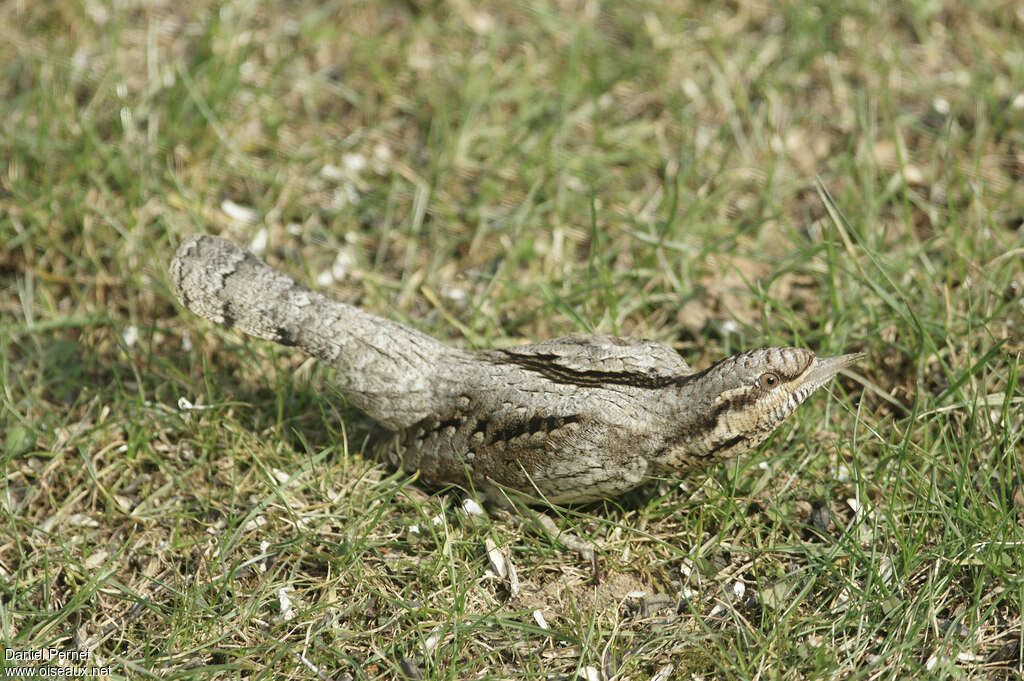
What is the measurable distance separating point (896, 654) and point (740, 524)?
2.70 ft

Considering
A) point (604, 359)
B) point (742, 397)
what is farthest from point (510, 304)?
point (742, 397)

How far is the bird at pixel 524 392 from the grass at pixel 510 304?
33 cm

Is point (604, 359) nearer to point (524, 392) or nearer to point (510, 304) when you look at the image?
point (524, 392)

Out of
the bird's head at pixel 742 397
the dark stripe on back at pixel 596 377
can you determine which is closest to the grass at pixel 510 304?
the bird's head at pixel 742 397

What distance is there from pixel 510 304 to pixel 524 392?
4.67 feet

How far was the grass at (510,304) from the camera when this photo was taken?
13.3ft

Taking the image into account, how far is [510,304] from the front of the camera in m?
5.51

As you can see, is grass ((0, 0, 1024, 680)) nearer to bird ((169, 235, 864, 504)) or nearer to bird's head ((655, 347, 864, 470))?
bird ((169, 235, 864, 504))

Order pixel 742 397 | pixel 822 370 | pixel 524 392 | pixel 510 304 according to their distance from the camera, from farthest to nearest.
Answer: pixel 510 304, pixel 524 392, pixel 822 370, pixel 742 397

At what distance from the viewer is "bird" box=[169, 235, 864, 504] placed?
397 centimetres

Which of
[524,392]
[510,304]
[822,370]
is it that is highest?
[822,370]

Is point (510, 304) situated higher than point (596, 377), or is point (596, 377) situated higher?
point (596, 377)

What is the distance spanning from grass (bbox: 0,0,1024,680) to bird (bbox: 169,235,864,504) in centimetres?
33

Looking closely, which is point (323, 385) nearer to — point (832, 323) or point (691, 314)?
point (691, 314)
